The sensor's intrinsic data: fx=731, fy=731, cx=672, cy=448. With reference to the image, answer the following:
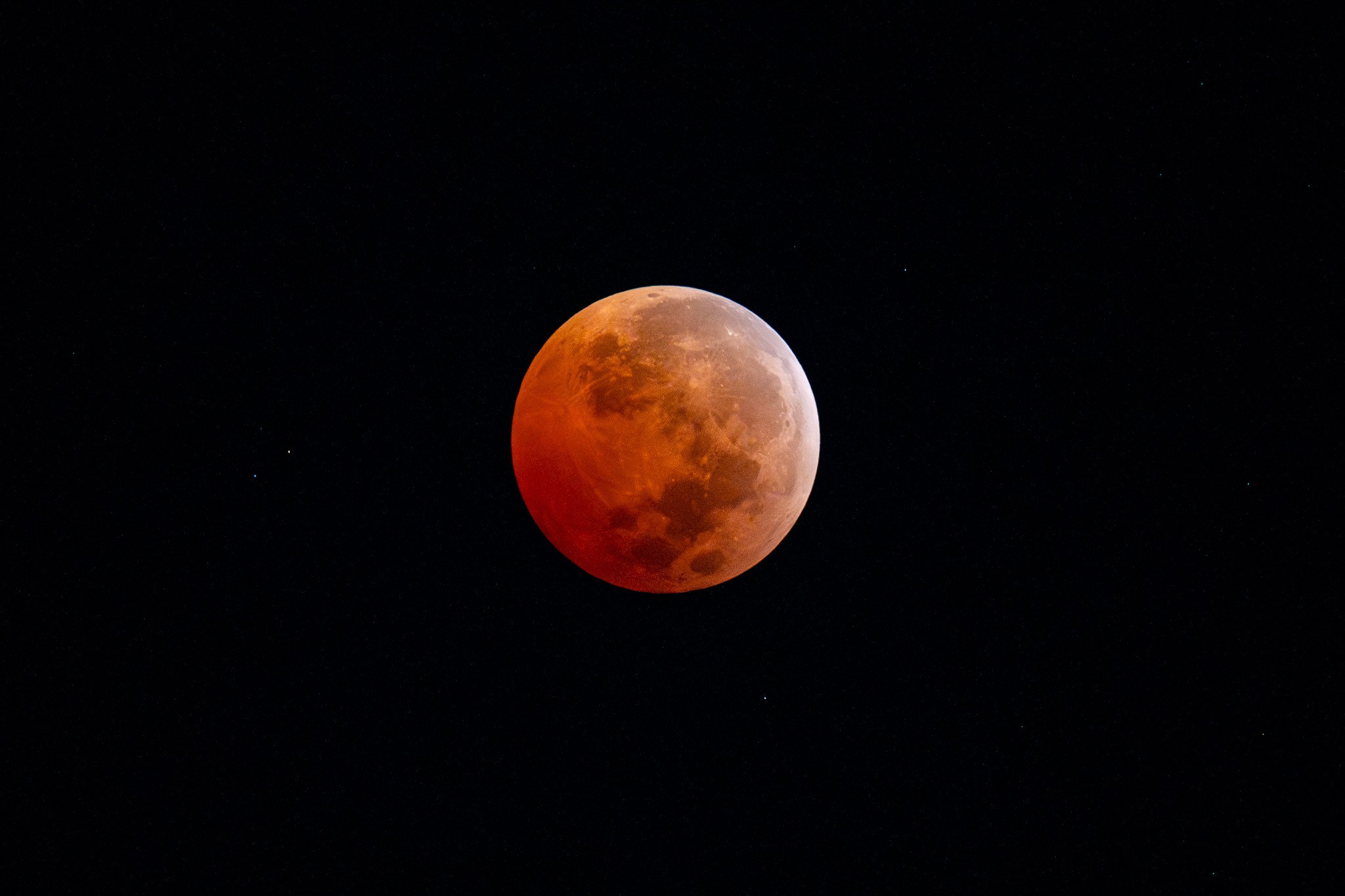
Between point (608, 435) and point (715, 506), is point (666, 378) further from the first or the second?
point (715, 506)

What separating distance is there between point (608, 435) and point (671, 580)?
102cm

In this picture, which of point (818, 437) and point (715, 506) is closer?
point (715, 506)

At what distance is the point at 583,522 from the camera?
425 cm

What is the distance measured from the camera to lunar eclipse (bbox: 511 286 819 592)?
13.4 ft

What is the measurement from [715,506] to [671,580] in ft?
2.05

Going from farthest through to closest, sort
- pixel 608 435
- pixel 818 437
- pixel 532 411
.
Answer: pixel 818 437 → pixel 532 411 → pixel 608 435

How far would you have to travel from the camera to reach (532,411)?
4461mm

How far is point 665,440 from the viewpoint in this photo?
4039 millimetres

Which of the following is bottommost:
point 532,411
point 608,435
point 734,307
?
point 608,435

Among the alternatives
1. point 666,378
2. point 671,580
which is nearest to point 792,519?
point 671,580

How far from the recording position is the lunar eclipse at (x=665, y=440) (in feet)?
13.4

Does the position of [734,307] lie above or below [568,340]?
above

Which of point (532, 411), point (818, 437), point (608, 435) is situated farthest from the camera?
point (818, 437)

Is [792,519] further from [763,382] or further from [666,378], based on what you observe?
[666,378]
